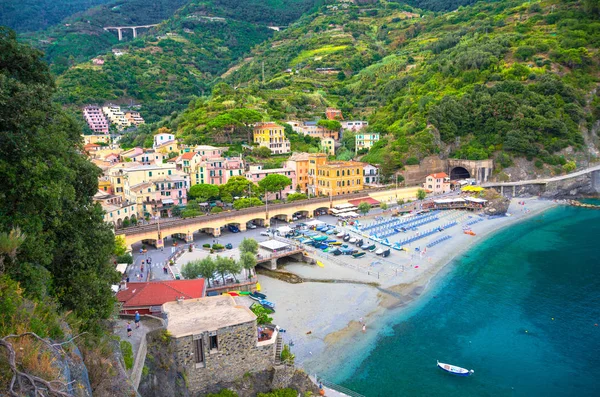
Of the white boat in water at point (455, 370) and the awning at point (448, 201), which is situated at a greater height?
the awning at point (448, 201)

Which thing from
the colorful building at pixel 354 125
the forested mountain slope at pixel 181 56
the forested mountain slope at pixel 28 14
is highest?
the forested mountain slope at pixel 28 14

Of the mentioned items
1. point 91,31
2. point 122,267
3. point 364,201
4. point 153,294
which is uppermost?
point 91,31

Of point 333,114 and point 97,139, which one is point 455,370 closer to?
point 333,114

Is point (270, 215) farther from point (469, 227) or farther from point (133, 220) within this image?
point (469, 227)

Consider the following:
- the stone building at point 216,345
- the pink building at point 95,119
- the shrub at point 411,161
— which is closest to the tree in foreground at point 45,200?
the stone building at point 216,345

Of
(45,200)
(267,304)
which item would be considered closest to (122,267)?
(267,304)

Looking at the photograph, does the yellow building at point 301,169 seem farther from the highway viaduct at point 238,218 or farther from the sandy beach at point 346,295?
the sandy beach at point 346,295

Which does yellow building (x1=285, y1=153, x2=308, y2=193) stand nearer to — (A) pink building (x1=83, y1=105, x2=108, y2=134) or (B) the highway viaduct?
(B) the highway viaduct
